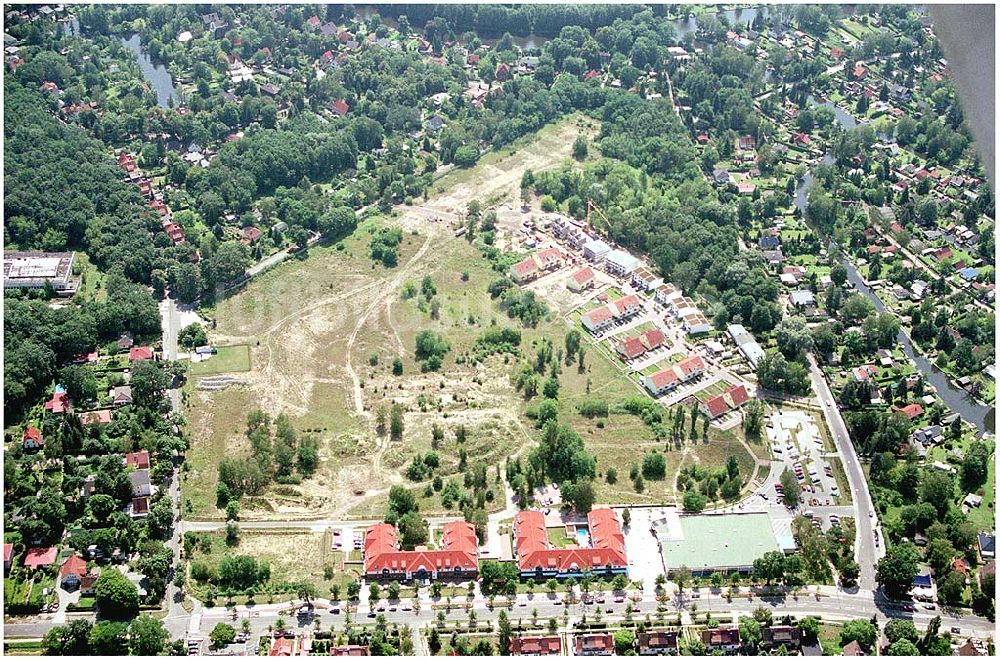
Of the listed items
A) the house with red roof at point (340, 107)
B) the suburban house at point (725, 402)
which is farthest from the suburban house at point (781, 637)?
the house with red roof at point (340, 107)

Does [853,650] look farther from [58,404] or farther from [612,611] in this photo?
[58,404]

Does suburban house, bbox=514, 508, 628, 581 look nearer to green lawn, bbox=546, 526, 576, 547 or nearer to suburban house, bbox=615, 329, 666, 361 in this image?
green lawn, bbox=546, 526, 576, 547

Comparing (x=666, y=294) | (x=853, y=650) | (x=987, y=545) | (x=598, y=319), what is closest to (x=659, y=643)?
(x=853, y=650)

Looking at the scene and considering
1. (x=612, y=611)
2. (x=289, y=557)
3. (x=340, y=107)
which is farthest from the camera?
(x=340, y=107)

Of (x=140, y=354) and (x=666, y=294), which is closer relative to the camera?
(x=140, y=354)

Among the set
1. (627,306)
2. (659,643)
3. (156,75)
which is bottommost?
(659,643)
